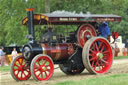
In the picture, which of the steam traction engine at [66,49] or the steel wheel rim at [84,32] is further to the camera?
the steel wheel rim at [84,32]

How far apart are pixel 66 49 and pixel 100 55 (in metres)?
1.21

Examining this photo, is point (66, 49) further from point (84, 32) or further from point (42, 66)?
point (42, 66)

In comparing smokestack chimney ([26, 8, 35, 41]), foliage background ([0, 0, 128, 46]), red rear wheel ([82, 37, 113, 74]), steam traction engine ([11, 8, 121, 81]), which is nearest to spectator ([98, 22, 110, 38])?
steam traction engine ([11, 8, 121, 81])

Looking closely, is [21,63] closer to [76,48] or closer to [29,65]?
[29,65]

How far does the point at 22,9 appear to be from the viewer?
24.2m

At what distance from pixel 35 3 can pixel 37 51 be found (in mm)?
14331

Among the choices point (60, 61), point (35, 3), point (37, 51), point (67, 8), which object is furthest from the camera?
point (67, 8)

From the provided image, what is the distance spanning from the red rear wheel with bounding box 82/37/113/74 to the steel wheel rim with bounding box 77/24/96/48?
12.2 inches

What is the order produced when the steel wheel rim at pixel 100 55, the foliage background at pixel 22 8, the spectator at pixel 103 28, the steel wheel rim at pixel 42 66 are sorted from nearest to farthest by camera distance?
the steel wheel rim at pixel 42 66, the steel wheel rim at pixel 100 55, the spectator at pixel 103 28, the foliage background at pixel 22 8

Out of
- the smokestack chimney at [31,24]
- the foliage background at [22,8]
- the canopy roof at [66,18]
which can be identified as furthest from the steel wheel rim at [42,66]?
the foliage background at [22,8]

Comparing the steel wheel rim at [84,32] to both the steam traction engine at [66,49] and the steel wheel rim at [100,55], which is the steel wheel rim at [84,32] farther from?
the steel wheel rim at [100,55]

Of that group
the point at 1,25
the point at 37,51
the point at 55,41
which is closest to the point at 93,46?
the point at 55,41

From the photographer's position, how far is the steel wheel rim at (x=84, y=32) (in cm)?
1120

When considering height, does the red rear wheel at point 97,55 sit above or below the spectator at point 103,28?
below
